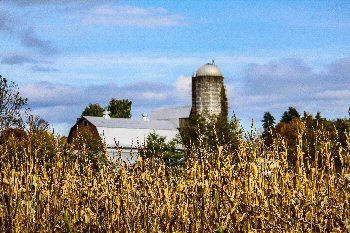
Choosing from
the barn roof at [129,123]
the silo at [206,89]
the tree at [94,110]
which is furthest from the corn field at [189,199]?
the tree at [94,110]

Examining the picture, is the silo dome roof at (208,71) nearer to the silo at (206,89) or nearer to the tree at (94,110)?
the silo at (206,89)

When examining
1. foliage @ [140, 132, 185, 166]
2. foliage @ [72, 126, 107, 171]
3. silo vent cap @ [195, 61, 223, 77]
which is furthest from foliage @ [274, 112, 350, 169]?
silo vent cap @ [195, 61, 223, 77]

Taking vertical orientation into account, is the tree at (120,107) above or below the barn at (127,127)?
above

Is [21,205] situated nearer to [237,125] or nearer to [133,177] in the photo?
[133,177]

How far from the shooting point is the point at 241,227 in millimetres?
4605

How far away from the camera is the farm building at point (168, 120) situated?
193 ft

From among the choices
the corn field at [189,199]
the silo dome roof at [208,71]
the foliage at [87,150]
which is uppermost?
the silo dome roof at [208,71]

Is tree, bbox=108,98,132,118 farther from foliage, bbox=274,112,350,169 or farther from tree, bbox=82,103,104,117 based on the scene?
foliage, bbox=274,112,350,169

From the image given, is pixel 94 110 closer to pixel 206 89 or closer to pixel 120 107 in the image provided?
pixel 120 107

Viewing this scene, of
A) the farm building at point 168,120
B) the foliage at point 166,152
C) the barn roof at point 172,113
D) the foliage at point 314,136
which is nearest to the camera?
the foliage at point 314,136

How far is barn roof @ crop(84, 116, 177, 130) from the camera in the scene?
2319 inches

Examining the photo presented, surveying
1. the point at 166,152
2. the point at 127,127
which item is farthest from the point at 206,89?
the point at 166,152

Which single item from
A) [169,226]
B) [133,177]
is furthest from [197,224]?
[133,177]

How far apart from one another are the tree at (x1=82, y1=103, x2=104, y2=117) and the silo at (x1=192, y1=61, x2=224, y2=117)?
1352 cm
